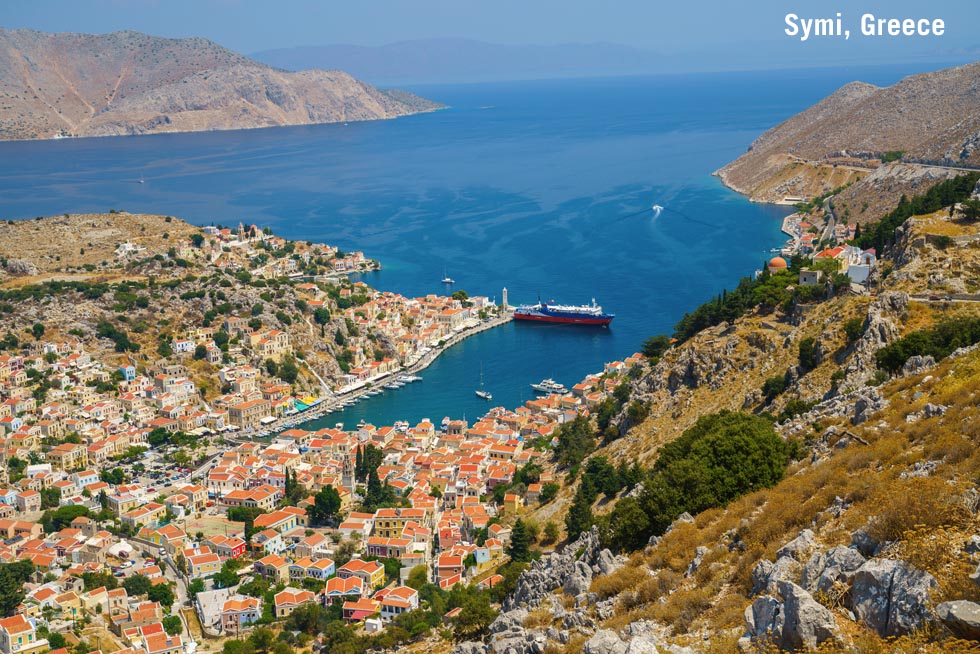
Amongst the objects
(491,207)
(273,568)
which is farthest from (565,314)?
(491,207)

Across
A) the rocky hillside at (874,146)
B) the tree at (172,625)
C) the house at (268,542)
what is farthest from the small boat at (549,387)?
the rocky hillside at (874,146)

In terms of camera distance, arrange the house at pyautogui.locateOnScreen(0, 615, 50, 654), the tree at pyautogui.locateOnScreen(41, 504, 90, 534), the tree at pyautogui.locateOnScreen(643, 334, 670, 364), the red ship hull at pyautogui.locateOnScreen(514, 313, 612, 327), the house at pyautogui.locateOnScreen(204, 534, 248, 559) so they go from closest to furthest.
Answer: the house at pyautogui.locateOnScreen(0, 615, 50, 654)
the house at pyautogui.locateOnScreen(204, 534, 248, 559)
the tree at pyautogui.locateOnScreen(41, 504, 90, 534)
the tree at pyautogui.locateOnScreen(643, 334, 670, 364)
the red ship hull at pyautogui.locateOnScreen(514, 313, 612, 327)

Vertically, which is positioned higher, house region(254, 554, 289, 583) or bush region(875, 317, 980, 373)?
bush region(875, 317, 980, 373)

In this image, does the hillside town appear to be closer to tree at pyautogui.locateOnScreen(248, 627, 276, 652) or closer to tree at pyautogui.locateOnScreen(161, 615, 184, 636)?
tree at pyautogui.locateOnScreen(161, 615, 184, 636)

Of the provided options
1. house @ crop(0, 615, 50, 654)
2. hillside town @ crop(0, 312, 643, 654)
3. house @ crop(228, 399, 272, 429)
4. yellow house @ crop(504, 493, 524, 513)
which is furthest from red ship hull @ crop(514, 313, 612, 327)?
house @ crop(0, 615, 50, 654)

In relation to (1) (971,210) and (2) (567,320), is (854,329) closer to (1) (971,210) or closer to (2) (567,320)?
(1) (971,210)
